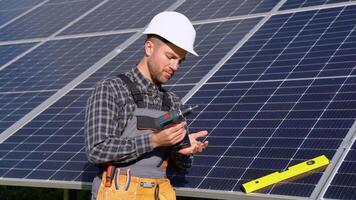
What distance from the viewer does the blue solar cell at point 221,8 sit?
9828mm

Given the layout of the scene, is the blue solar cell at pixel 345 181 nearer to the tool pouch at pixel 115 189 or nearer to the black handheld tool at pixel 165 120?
the black handheld tool at pixel 165 120

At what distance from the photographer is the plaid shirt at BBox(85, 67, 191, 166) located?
4148mm

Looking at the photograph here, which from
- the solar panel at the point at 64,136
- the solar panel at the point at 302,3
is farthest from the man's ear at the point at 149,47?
the solar panel at the point at 302,3

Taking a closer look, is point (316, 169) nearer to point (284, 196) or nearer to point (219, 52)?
point (284, 196)

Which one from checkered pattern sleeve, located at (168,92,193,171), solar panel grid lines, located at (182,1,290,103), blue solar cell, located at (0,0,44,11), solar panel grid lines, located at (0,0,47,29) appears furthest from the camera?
blue solar cell, located at (0,0,44,11)

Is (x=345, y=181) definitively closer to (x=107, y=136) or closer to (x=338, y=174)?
(x=338, y=174)

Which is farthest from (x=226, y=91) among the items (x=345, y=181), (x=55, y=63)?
(x=55, y=63)

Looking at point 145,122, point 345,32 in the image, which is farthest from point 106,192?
point 345,32

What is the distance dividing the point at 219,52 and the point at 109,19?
149 inches

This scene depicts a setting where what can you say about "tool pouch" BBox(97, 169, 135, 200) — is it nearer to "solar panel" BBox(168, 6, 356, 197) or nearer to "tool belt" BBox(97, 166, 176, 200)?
"tool belt" BBox(97, 166, 176, 200)

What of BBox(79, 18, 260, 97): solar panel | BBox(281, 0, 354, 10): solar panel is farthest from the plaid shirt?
BBox(281, 0, 354, 10): solar panel

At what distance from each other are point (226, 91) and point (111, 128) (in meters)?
3.28

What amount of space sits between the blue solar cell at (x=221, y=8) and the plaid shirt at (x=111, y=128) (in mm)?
5677

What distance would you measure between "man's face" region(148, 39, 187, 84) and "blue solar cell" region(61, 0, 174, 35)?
20.9 feet
